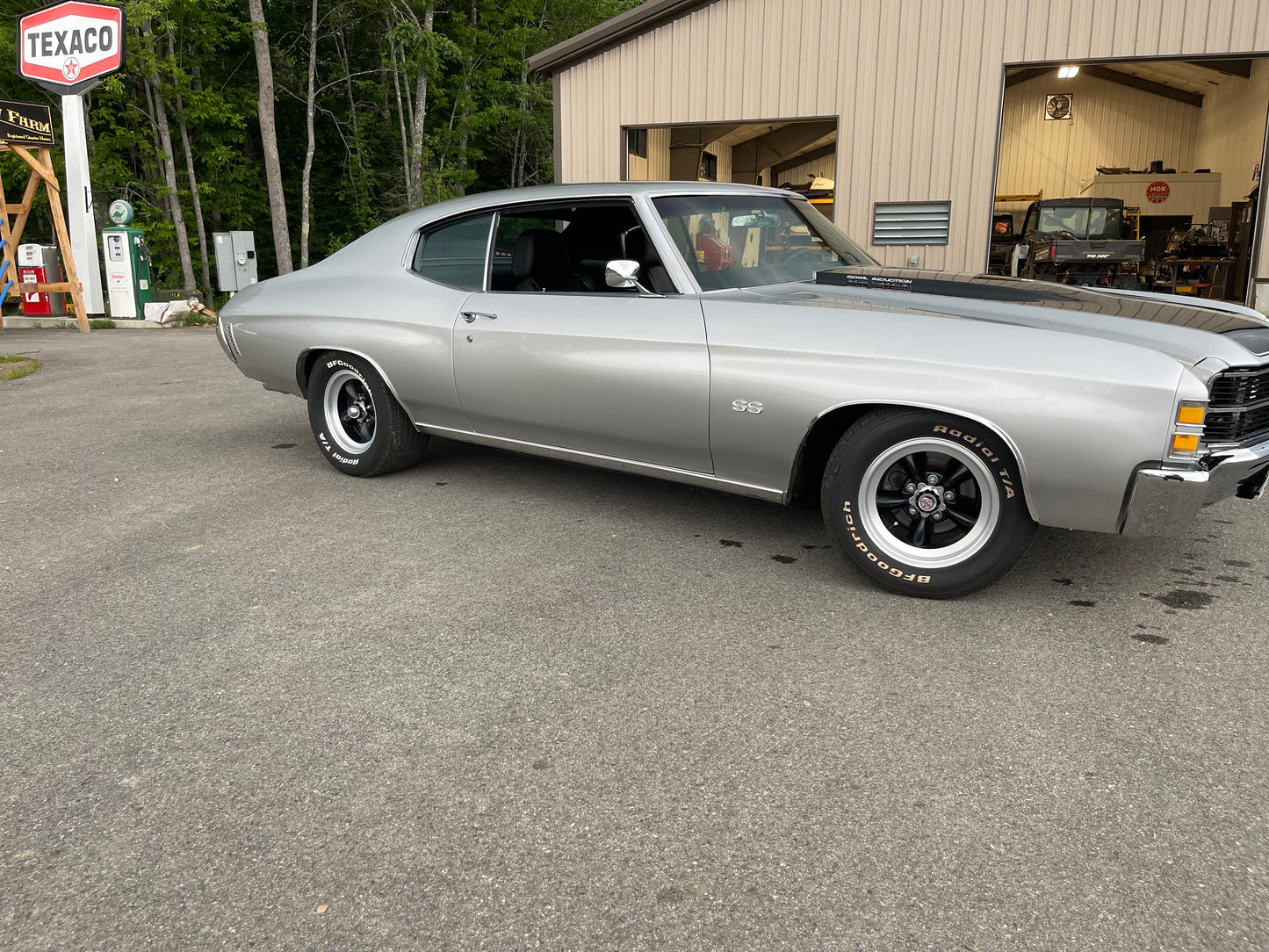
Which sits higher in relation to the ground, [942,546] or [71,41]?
[71,41]

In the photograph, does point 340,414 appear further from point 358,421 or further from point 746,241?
point 746,241

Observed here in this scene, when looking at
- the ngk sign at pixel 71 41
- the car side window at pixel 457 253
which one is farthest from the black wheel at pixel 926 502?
the ngk sign at pixel 71 41

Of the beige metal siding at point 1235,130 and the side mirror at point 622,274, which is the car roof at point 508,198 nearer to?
the side mirror at point 622,274

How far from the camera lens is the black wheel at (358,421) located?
16.3ft

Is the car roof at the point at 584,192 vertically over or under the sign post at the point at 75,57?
under

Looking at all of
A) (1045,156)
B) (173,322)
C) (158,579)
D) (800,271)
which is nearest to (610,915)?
(158,579)

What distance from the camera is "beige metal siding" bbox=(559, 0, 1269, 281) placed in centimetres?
1009

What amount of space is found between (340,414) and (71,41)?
13.1 meters

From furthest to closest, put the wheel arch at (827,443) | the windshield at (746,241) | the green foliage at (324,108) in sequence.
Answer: the green foliage at (324,108) → the windshield at (746,241) → the wheel arch at (827,443)

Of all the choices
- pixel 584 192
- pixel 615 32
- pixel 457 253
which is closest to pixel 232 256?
pixel 615 32

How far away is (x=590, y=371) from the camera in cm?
404

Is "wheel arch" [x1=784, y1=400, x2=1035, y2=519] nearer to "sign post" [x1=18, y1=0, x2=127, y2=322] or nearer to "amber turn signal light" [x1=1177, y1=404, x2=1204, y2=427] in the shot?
"amber turn signal light" [x1=1177, y1=404, x2=1204, y2=427]

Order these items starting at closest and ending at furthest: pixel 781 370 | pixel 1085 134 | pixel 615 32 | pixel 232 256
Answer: pixel 781 370 < pixel 615 32 < pixel 232 256 < pixel 1085 134

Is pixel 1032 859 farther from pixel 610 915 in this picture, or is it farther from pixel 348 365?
pixel 348 365
